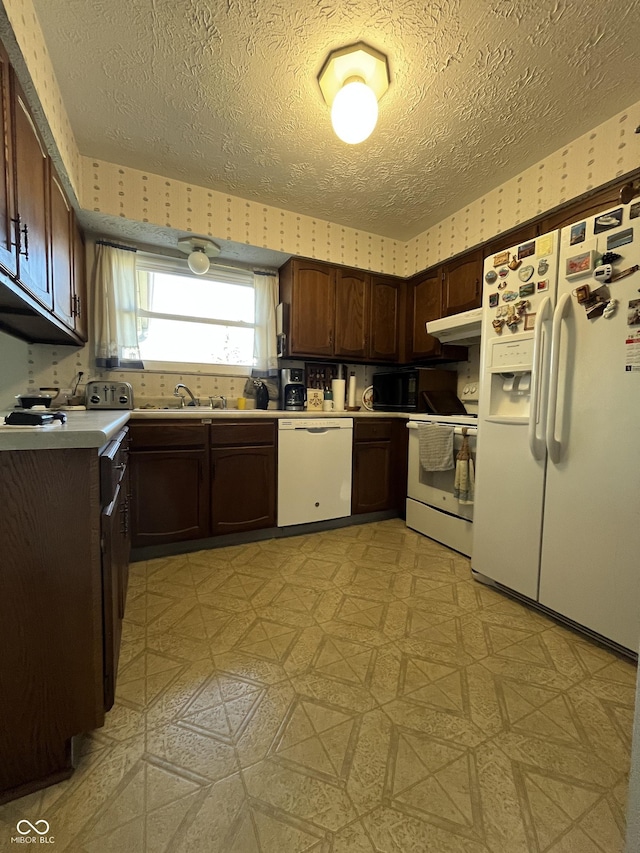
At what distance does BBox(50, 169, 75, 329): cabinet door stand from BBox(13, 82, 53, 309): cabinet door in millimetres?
109

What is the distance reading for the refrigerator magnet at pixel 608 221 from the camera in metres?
1.40

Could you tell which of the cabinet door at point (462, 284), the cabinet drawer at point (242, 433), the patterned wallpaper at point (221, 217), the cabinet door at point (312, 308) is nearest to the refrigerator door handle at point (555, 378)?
the cabinet door at point (462, 284)

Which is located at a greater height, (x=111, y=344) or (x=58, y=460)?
(x=111, y=344)

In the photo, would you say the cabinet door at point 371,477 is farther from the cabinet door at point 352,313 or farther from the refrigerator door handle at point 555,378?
the refrigerator door handle at point 555,378

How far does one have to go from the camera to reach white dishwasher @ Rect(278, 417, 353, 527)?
2574 mm

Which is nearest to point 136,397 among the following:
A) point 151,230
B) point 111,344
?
point 111,344

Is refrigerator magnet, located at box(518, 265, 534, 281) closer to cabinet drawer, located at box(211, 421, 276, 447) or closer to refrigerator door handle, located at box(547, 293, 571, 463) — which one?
refrigerator door handle, located at box(547, 293, 571, 463)

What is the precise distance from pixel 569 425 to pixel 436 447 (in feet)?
3.04

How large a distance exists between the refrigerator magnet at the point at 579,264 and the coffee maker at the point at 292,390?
191cm

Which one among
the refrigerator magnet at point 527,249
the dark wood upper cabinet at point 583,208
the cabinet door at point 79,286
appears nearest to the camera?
the refrigerator magnet at point 527,249

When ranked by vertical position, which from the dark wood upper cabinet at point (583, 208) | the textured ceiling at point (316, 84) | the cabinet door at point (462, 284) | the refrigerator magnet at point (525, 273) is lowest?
the refrigerator magnet at point (525, 273)

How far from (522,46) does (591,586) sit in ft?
7.45

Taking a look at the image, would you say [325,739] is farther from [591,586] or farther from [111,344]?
[111,344]

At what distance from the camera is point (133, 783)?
906mm
